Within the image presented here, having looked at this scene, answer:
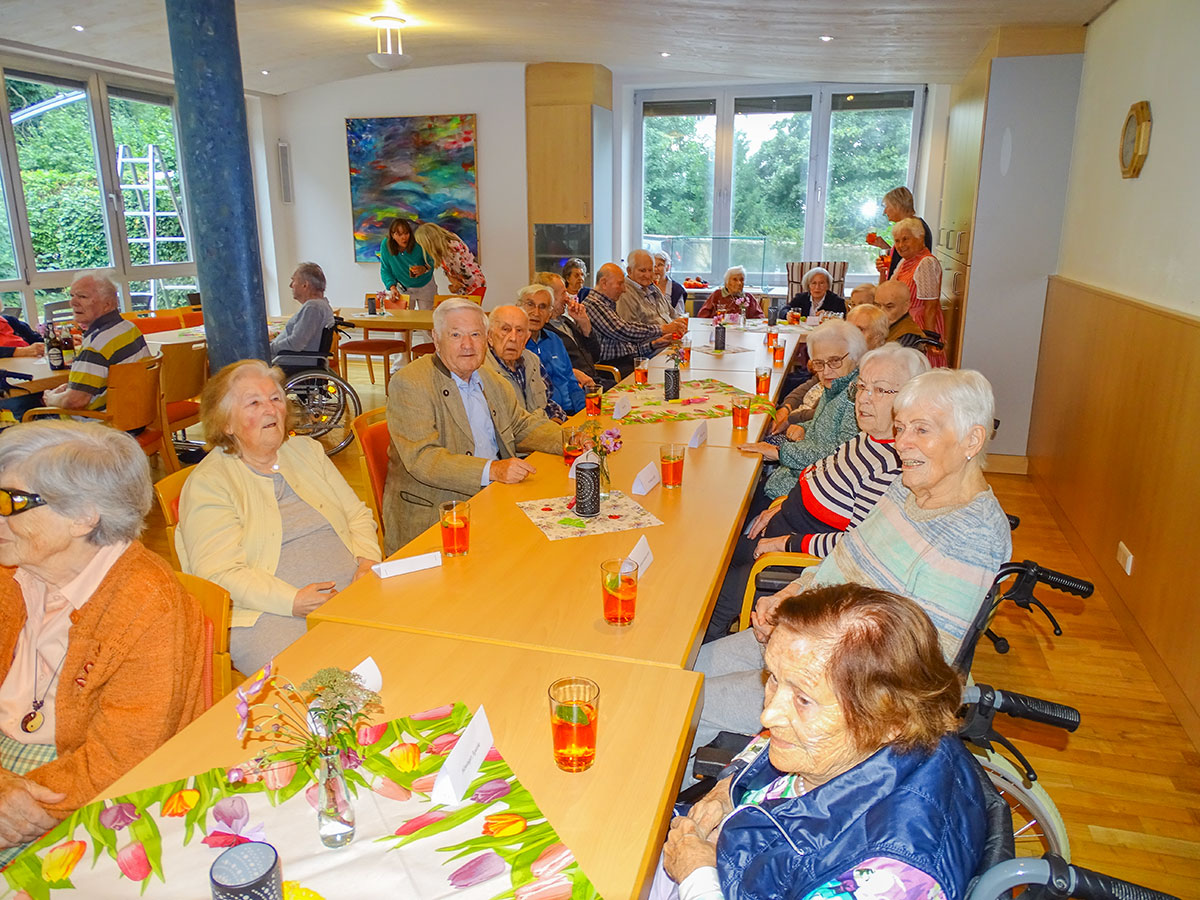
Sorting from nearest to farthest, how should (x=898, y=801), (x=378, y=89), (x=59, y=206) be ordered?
(x=898, y=801)
(x=59, y=206)
(x=378, y=89)

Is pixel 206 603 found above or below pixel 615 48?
below

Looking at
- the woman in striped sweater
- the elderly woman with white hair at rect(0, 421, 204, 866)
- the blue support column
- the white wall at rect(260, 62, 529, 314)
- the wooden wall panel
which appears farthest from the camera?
the white wall at rect(260, 62, 529, 314)

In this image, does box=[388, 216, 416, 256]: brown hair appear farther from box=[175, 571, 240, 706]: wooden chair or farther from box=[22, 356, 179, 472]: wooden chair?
box=[175, 571, 240, 706]: wooden chair

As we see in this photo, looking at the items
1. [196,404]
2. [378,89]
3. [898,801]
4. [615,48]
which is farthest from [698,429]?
[378,89]

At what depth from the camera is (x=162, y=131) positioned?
8594 mm

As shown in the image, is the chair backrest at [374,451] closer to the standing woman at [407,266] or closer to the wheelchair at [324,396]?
the wheelchair at [324,396]

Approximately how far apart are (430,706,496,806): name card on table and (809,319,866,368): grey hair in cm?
266

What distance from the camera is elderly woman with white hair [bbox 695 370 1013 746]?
1.84 metres

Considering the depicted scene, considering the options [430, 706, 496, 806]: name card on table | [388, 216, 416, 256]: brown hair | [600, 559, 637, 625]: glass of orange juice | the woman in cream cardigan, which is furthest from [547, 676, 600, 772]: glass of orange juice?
[388, 216, 416, 256]: brown hair

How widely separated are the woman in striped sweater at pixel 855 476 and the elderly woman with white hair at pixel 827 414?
16.6 inches

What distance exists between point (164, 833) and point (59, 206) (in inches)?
323

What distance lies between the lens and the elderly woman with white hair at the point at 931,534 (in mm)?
1841

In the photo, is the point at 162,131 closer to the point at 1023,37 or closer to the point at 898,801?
the point at 1023,37

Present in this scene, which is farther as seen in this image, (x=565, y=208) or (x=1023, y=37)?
(x=565, y=208)
